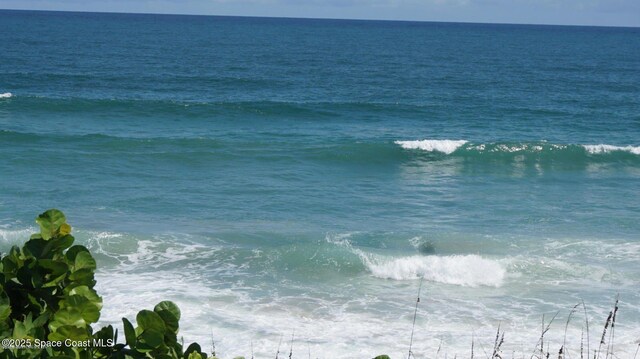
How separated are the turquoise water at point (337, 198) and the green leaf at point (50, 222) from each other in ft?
26.8

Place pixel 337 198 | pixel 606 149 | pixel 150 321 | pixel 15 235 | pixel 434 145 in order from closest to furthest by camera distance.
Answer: pixel 150 321 < pixel 15 235 < pixel 337 198 < pixel 606 149 < pixel 434 145

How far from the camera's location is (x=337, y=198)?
21.7m

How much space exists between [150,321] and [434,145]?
26702mm

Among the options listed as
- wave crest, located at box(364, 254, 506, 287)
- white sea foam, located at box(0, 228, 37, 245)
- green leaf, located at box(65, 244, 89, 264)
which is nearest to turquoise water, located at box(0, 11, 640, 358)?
wave crest, located at box(364, 254, 506, 287)

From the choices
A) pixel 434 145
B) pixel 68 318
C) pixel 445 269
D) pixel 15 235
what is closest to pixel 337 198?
pixel 445 269

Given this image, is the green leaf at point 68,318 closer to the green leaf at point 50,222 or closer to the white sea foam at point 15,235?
the green leaf at point 50,222

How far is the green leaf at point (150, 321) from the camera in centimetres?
320

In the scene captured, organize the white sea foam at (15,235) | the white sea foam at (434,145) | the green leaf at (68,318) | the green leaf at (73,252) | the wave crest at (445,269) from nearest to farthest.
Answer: the green leaf at (68,318) → the green leaf at (73,252) → the wave crest at (445,269) → the white sea foam at (15,235) → the white sea foam at (434,145)

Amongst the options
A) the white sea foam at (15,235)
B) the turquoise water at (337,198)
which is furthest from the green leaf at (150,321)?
the white sea foam at (15,235)

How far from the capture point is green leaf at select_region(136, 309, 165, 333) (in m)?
3.20

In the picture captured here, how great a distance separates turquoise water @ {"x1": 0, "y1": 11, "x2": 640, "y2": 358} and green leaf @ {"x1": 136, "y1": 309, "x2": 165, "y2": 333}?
331 inches

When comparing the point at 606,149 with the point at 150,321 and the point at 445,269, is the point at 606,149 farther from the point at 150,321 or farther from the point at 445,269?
A: the point at 150,321

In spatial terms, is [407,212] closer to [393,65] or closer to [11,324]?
[11,324]

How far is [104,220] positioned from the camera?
1867 cm
